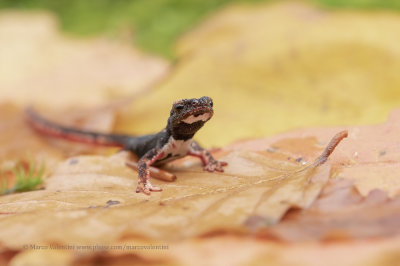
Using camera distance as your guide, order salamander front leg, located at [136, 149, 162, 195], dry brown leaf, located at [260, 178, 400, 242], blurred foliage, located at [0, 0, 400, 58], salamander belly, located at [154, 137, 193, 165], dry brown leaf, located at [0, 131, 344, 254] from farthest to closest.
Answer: blurred foliage, located at [0, 0, 400, 58] < salamander belly, located at [154, 137, 193, 165] < salamander front leg, located at [136, 149, 162, 195] < dry brown leaf, located at [0, 131, 344, 254] < dry brown leaf, located at [260, 178, 400, 242]

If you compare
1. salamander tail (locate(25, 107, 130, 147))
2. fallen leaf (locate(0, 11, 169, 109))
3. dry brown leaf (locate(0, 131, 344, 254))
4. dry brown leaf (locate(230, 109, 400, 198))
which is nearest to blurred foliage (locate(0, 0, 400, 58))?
fallen leaf (locate(0, 11, 169, 109))

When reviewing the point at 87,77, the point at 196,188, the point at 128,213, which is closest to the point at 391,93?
the point at 196,188

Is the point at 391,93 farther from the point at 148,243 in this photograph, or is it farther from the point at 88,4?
the point at 88,4

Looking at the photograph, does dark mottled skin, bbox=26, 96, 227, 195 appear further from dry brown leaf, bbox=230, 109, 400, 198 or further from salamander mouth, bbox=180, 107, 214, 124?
dry brown leaf, bbox=230, 109, 400, 198

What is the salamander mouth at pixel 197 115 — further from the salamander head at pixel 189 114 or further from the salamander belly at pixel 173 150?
the salamander belly at pixel 173 150

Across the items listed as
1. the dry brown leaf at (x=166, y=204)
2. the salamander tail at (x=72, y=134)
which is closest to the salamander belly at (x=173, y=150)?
the dry brown leaf at (x=166, y=204)

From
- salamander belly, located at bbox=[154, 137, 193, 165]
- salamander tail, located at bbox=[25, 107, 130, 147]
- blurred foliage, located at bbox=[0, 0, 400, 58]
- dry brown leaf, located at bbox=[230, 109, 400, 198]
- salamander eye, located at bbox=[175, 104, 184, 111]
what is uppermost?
blurred foliage, located at bbox=[0, 0, 400, 58]
